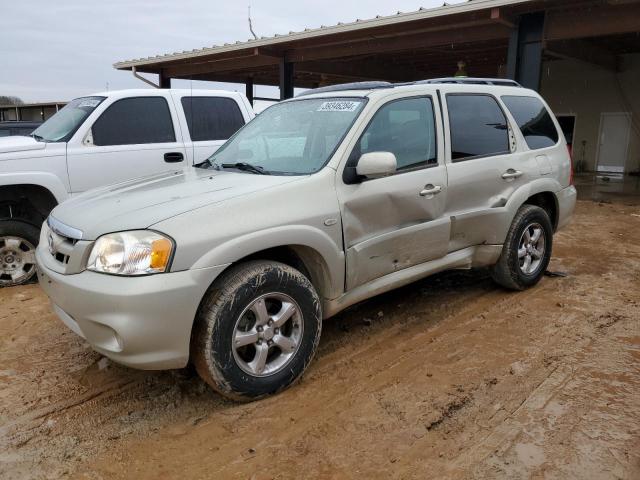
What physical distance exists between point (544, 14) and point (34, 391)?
963 centimetres

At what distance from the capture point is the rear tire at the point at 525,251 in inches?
188

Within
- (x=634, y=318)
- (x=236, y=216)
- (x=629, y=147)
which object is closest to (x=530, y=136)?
(x=634, y=318)

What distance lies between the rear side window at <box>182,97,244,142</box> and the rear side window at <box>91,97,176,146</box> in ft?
0.84

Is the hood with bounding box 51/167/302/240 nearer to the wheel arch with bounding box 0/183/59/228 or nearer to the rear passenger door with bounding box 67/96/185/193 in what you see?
the rear passenger door with bounding box 67/96/185/193

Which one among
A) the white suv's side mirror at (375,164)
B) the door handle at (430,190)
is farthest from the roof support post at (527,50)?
the white suv's side mirror at (375,164)

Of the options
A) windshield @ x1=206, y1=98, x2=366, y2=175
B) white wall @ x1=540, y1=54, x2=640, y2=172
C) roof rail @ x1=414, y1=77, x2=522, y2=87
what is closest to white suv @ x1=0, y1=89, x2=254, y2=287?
windshield @ x1=206, y1=98, x2=366, y2=175

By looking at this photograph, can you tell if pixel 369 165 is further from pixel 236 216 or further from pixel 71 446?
pixel 71 446

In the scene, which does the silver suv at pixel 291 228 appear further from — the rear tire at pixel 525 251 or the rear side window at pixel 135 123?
the rear side window at pixel 135 123

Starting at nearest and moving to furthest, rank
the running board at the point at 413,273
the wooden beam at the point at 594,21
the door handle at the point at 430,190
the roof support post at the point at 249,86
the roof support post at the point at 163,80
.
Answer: the running board at the point at 413,273
the door handle at the point at 430,190
the wooden beam at the point at 594,21
the roof support post at the point at 163,80
the roof support post at the point at 249,86

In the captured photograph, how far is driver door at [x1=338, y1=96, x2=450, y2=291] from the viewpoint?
3451mm

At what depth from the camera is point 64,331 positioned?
4.20 meters

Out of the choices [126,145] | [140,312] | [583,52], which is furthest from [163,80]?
[140,312]

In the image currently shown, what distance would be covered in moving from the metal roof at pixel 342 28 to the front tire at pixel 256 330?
7439 millimetres

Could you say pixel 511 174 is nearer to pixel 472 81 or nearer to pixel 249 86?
pixel 472 81
